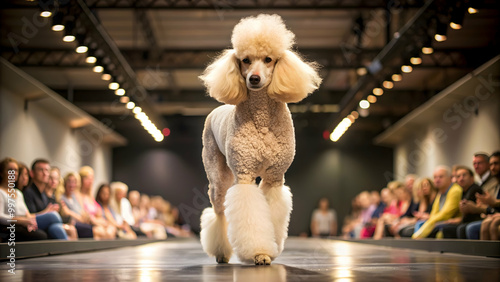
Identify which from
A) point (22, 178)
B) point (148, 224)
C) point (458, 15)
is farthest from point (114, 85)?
point (458, 15)

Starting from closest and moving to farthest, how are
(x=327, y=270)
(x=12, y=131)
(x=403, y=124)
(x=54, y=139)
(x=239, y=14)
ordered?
(x=327, y=270) < (x=12, y=131) < (x=239, y=14) < (x=54, y=139) < (x=403, y=124)

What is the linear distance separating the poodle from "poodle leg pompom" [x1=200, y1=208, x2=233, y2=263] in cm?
45

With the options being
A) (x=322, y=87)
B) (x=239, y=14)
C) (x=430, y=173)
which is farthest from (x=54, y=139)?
(x=430, y=173)

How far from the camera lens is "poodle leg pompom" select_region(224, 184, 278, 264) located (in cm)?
378

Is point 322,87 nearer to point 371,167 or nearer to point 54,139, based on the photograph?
point 371,167

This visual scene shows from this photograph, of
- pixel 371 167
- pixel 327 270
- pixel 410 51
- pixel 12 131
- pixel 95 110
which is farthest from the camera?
pixel 371 167

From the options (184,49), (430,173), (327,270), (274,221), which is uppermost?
(184,49)

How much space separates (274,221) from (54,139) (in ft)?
34.6

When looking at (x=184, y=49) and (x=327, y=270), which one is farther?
(x=184, y=49)

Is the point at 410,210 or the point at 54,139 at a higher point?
the point at 54,139

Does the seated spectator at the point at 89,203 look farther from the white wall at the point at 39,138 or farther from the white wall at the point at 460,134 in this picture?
the white wall at the point at 460,134

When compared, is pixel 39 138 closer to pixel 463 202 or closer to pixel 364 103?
pixel 364 103

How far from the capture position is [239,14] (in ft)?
39.5

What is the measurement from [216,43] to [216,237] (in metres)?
9.79
